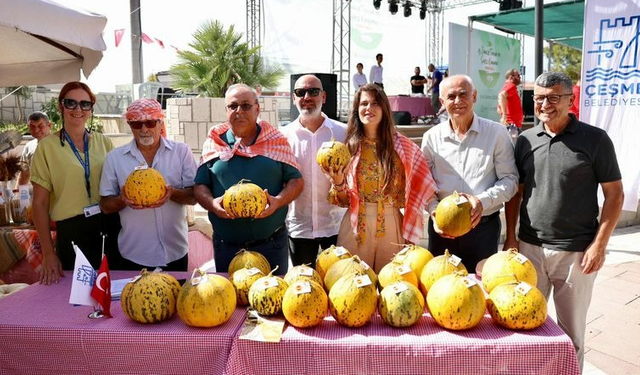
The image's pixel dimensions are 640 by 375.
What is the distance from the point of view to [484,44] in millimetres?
11562

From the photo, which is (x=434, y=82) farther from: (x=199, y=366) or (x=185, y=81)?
(x=199, y=366)

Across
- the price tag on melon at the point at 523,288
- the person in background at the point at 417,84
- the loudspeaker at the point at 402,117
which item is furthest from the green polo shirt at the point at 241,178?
the person in background at the point at 417,84

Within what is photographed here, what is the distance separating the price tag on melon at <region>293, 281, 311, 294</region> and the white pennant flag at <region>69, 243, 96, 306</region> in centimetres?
91

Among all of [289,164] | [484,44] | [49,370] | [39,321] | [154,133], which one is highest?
[484,44]

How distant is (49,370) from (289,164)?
1676 mm

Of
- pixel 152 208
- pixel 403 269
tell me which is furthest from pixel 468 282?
pixel 152 208

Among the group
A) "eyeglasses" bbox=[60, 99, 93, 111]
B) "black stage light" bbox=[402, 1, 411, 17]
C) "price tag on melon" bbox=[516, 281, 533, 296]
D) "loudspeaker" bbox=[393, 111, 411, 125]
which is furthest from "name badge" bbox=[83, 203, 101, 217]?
"black stage light" bbox=[402, 1, 411, 17]

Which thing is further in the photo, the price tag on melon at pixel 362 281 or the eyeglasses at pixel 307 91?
the eyeglasses at pixel 307 91

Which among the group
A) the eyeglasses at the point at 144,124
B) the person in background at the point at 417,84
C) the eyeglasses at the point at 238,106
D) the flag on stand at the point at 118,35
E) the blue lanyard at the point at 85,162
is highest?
the flag on stand at the point at 118,35

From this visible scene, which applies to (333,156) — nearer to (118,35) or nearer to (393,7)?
(118,35)

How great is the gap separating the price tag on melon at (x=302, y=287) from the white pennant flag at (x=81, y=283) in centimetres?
91

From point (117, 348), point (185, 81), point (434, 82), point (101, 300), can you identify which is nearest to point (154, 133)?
point (101, 300)

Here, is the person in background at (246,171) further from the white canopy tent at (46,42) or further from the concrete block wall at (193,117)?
the concrete block wall at (193,117)

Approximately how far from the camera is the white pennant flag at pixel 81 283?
2.16 metres
